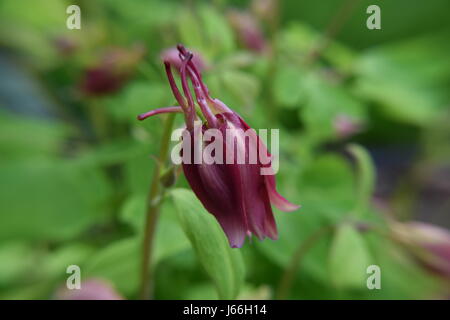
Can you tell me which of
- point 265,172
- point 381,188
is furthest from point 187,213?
point 381,188

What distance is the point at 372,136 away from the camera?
6.50 ft

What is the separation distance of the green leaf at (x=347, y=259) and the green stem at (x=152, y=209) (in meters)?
0.20

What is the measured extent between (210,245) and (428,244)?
309 millimetres

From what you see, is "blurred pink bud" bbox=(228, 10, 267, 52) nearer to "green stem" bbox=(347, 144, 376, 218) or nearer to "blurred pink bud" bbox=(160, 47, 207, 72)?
"blurred pink bud" bbox=(160, 47, 207, 72)

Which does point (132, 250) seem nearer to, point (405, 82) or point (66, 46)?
point (66, 46)

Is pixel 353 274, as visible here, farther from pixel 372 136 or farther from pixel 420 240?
pixel 372 136

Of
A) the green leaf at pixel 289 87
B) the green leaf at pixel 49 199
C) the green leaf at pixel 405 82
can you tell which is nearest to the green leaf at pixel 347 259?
the green leaf at pixel 289 87

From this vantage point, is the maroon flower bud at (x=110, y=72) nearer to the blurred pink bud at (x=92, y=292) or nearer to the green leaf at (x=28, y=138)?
the green leaf at (x=28, y=138)

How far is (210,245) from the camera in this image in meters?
0.39

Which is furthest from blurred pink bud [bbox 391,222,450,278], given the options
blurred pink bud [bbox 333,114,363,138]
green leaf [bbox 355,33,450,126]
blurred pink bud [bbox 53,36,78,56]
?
blurred pink bud [bbox 53,36,78,56]

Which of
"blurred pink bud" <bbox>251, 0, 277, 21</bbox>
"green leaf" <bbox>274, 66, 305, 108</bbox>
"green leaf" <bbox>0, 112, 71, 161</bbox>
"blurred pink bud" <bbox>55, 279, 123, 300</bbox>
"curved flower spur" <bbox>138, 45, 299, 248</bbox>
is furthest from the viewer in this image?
"green leaf" <bbox>0, 112, 71, 161</bbox>

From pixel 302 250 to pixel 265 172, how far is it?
27cm

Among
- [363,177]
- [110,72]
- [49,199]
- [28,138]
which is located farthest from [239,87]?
[28,138]

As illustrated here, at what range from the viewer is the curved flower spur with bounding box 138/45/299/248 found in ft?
1.09
